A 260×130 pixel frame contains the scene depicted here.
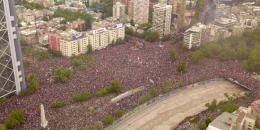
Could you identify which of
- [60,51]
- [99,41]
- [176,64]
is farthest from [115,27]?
[176,64]

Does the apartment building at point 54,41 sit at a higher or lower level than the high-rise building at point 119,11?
lower

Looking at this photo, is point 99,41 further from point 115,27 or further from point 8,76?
point 8,76

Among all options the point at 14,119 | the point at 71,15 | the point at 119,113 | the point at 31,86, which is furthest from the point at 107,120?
the point at 71,15

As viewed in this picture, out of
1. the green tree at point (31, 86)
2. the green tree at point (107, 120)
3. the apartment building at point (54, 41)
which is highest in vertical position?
the apartment building at point (54, 41)

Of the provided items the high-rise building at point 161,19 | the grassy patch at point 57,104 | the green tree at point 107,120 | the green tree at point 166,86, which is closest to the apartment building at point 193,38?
the high-rise building at point 161,19

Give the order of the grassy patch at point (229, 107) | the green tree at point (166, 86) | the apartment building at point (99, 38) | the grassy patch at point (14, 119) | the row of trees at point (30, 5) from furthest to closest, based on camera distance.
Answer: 1. the row of trees at point (30, 5)
2. the apartment building at point (99, 38)
3. the green tree at point (166, 86)
4. the grassy patch at point (229, 107)
5. the grassy patch at point (14, 119)

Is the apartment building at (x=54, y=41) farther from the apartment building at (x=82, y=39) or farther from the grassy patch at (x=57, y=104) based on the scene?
the grassy patch at (x=57, y=104)

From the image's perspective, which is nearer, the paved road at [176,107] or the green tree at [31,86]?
the paved road at [176,107]
